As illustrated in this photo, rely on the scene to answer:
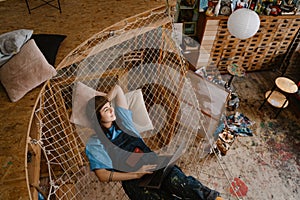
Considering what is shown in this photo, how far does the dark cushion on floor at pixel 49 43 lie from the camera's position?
65.8 inches

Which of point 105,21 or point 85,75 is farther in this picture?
point 85,75

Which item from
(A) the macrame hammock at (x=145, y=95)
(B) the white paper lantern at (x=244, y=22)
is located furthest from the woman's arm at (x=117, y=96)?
(B) the white paper lantern at (x=244, y=22)

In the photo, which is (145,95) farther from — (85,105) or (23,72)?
(23,72)

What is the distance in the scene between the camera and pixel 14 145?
1.24 metres

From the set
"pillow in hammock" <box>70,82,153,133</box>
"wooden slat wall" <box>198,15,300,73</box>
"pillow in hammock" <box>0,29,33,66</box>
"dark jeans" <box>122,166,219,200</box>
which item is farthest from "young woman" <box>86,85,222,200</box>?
"wooden slat wall" <box>198,15,300,73</box>

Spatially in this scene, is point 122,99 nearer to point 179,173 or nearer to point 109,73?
point 109,73

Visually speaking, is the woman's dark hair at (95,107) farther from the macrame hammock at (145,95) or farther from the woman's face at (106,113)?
the macrame hammock at (145,95)

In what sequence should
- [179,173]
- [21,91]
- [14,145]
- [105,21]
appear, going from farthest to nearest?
[105,21] < [179,173] < [21,91] < [14,145]

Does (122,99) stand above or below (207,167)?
above

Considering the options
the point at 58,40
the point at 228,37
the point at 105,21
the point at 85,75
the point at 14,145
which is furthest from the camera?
the point at 228,37

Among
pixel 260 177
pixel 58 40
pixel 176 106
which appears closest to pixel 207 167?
pixel 260 177

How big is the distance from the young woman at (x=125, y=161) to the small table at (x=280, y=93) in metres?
1.99

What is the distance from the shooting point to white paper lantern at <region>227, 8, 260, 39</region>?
2.44 metres

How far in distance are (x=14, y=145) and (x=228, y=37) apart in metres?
2.73
